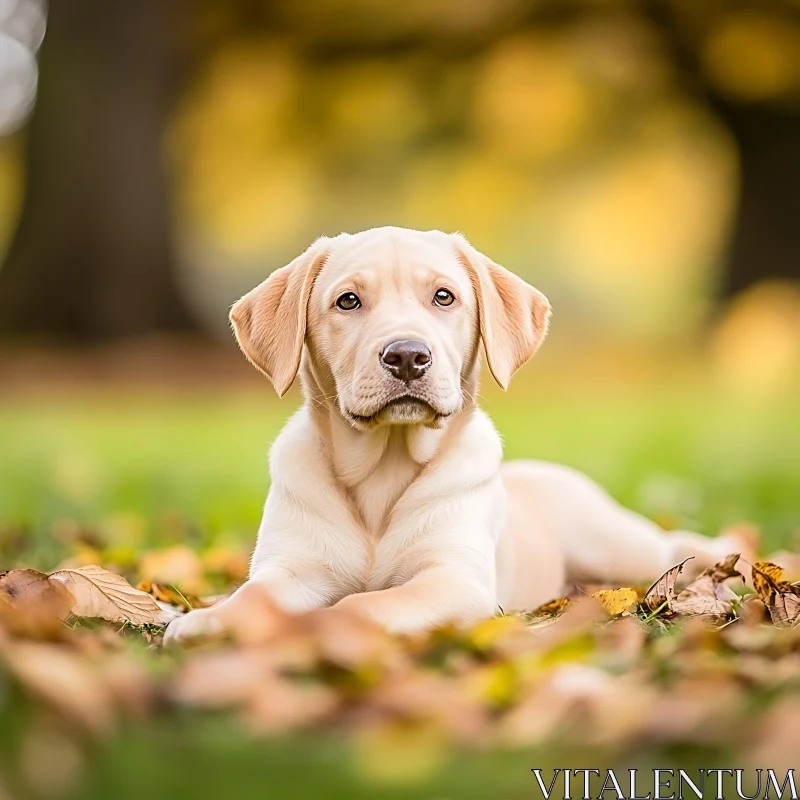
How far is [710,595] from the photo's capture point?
12.3 feet

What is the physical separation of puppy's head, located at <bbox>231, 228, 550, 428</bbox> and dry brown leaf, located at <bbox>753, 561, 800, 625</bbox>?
3.53ft

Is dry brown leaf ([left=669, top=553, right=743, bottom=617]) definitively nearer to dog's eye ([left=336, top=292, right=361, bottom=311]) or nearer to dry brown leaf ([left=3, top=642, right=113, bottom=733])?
dog's eye ([left=336, top=292, right=361, bottom=311])

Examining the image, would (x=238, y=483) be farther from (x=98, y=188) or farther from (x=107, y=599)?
(x=98, y=188)

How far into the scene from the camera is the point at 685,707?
239 centimetres

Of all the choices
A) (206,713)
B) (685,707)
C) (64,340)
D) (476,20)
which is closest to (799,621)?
(685,707)

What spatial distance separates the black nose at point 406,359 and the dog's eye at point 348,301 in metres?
0.37

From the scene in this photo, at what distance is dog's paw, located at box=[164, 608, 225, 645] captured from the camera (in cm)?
312

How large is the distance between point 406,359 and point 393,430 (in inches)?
18.2

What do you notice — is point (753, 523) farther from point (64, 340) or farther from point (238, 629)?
point (64, 340)

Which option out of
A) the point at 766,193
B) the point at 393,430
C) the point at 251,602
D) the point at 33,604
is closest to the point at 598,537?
the point at 393,430

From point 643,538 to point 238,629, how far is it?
91.2 inches

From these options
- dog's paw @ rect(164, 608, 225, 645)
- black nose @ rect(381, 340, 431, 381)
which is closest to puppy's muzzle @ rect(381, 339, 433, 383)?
black nose @ rect(381, 340, 431, 381)

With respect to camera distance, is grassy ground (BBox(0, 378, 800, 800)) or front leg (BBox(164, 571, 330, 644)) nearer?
grassy ground (BBox(0, 378, 800, 800))

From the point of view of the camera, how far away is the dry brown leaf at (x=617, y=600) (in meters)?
3.70
